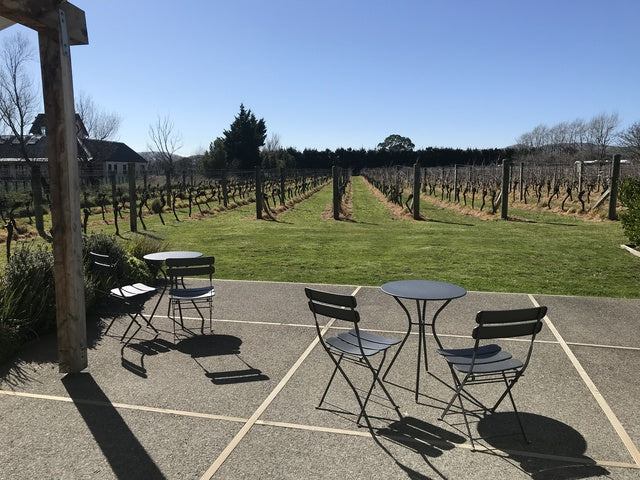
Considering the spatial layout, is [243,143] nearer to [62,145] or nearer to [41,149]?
[41,149]

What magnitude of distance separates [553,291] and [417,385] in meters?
4.31

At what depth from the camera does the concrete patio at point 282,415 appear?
285 cm

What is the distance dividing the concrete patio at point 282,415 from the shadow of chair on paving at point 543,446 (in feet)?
0.04

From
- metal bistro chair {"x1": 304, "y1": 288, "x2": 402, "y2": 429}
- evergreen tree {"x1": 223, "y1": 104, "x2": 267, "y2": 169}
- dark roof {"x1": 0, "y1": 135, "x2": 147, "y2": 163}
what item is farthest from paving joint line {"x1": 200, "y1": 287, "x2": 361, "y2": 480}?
evergreen tree {"x1": 223, "y1": 104, "x2": 267, "y2": 169}

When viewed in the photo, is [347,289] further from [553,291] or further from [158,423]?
[158,423]

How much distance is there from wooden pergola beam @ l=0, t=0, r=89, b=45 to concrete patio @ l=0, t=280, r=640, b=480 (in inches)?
106

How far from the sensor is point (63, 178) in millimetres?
3840

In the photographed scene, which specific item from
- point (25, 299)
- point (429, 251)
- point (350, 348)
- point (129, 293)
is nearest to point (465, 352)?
point (350, 348)

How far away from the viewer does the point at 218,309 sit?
20.2 ft

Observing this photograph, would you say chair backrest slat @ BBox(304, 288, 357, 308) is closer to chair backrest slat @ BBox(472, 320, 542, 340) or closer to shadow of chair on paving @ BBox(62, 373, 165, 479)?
chair backrest slat @ BBox(472, 320, 542, 340)

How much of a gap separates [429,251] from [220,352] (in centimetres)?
695

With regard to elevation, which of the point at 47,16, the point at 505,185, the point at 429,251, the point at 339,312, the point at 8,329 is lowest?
the point at 429,251

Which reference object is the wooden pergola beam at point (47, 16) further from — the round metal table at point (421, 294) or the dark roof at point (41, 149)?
the dark roof at point (41, 149)

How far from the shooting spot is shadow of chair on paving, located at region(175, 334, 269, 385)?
4059 millimetres
